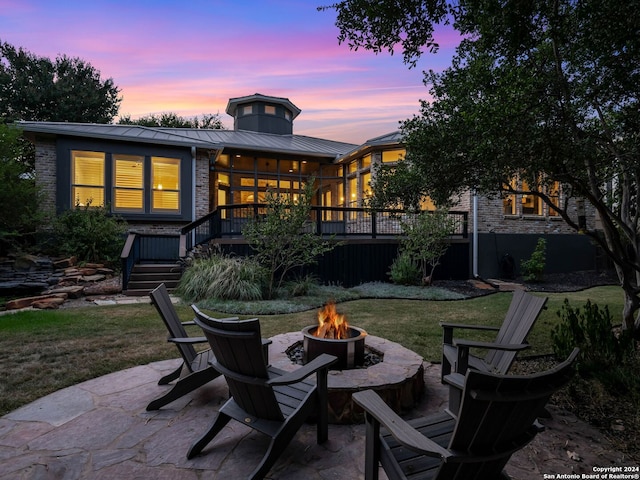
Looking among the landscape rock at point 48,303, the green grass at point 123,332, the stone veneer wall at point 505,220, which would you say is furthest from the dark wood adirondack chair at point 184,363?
the stone veneer wall at point 505,220

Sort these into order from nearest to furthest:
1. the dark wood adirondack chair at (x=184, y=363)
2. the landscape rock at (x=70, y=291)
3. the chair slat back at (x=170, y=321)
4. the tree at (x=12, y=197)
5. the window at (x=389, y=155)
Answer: the dark wood adirondack chair at (x=184, y=363) → the chair slat back at (x=170, y=321) → the landscape rock at (x=70, y=291) → the tree at (x=12, y=197) → the window at (x=389, y=155)

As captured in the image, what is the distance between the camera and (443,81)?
4.61m

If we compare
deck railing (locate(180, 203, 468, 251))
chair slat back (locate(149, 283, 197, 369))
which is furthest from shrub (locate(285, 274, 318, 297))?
chair slat back (locate(149, 283, 197, 369))

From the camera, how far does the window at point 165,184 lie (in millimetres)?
13227

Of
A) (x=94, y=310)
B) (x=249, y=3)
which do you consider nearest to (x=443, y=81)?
(x=249, y=3)

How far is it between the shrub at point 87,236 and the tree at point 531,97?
9.76 m

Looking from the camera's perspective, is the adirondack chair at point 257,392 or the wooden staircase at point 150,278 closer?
the adirondack chair at point 257,392

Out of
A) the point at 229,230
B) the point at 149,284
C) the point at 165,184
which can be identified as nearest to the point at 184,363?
the point at 149,284

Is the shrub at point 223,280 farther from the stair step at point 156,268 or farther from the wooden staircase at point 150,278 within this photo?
the stair step at point 156,268

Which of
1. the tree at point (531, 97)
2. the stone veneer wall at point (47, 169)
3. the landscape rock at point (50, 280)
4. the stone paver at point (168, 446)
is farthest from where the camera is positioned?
the stone veneer wall at point (47, 169)

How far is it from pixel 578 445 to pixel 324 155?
Result: 45.8ft

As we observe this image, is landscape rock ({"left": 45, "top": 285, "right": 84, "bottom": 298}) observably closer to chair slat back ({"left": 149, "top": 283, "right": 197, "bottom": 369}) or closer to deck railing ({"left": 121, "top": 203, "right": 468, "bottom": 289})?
deck railing ({"left": 121, "top": 203, "right": 468, "bottom": 289})

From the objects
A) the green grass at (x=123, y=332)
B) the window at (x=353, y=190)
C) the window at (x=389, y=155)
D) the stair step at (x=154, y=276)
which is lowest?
the green grass at (x=123, y=332)

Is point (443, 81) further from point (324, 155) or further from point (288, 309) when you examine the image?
point (324, 155)
